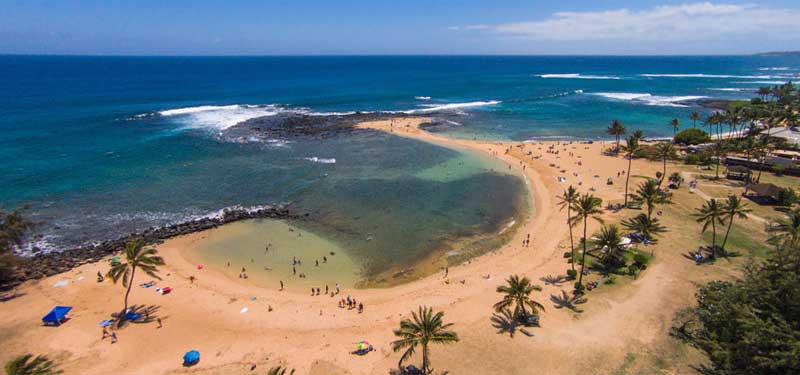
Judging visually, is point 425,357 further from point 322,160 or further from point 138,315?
point 322,160

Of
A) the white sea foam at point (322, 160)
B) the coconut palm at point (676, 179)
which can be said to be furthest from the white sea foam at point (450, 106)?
the coconut palm at point (676, 179)

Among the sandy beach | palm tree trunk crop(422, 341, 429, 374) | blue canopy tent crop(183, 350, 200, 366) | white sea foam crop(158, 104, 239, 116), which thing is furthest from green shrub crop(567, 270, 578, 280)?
white sea foam crop(158, 104, 239, 116)

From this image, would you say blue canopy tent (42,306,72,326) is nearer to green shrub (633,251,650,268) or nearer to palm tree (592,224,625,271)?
palm tree (592,224,625,271)

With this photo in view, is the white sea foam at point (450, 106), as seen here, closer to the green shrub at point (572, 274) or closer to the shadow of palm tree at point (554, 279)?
the shadow of palm tree at point (554, 279)

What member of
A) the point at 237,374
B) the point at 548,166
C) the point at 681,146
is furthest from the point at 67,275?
the point at 681,146

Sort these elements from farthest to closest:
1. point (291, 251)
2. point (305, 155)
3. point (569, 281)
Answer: point (305, 155) → point (291, 251) → point (569, 281)

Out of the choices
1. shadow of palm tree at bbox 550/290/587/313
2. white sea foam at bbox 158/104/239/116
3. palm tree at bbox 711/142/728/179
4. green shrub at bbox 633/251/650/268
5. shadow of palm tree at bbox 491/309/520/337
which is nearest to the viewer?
shadow of palm tree at bbox 491/309/520/337

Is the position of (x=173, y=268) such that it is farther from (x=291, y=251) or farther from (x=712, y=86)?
(x=712, y=86)
